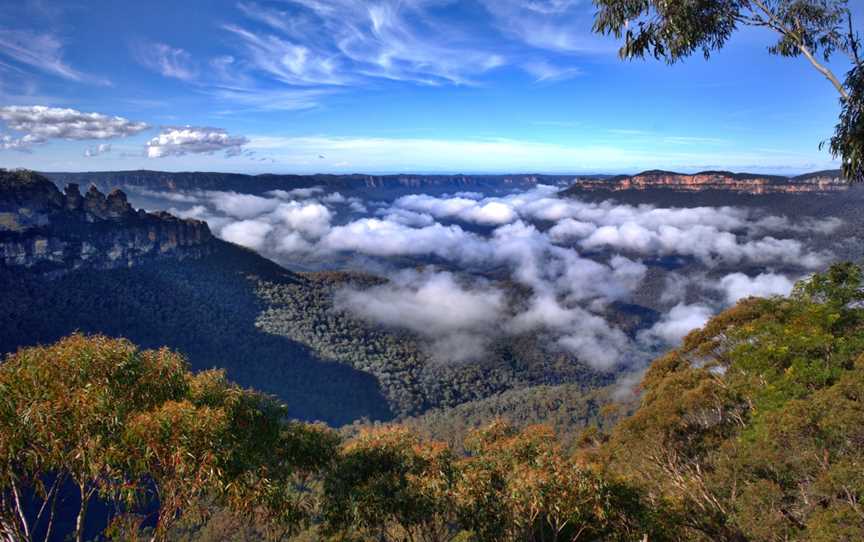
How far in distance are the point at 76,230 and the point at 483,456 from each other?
125 m

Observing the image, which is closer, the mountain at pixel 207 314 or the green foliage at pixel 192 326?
the green foliage at pixel 192 326

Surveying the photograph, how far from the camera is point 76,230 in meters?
105

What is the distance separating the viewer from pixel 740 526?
11.2 metres

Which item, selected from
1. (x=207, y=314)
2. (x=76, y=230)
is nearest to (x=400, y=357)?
(x=207, y=314)

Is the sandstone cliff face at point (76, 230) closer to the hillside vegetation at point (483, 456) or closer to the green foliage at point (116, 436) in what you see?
the hillside vegetation at point (483, 456)

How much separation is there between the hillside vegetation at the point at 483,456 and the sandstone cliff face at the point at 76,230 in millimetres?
103580

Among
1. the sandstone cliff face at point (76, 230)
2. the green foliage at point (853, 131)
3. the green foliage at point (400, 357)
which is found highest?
the green foliage at point (853, 131)

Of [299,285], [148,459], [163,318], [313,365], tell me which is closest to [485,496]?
[148,459]

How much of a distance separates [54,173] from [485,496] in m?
248

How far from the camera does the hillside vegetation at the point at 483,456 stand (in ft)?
21.6

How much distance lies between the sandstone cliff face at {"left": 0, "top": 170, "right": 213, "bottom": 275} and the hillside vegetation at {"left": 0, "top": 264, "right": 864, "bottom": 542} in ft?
340

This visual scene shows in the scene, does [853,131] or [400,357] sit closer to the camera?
[853,131]

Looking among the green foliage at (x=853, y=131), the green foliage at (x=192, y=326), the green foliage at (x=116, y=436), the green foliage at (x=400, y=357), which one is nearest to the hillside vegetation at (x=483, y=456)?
the green foliage at (x=116, y=436)

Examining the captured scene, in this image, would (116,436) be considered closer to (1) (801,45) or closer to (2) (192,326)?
(1) (801,45)
